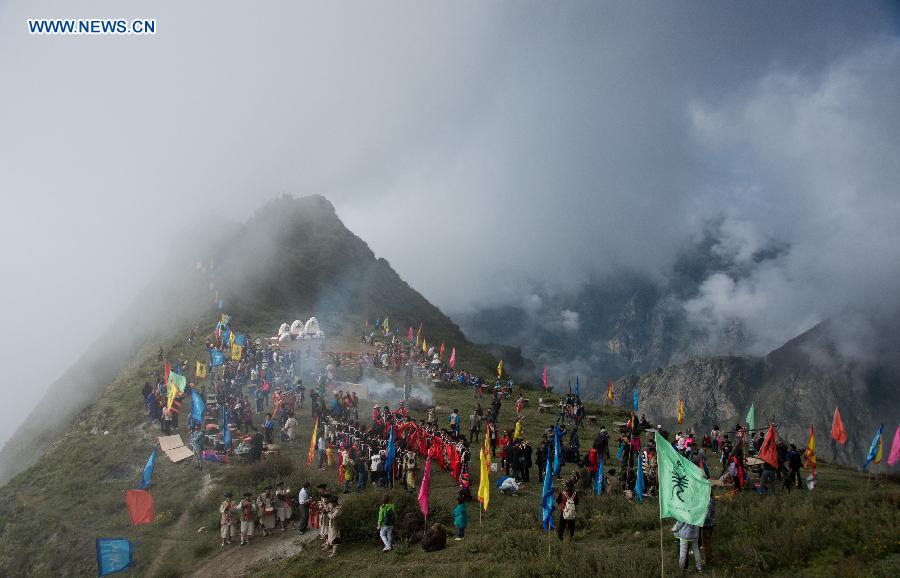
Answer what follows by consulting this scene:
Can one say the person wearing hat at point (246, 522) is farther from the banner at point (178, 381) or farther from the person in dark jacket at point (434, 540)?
the banner at point (178, 381)

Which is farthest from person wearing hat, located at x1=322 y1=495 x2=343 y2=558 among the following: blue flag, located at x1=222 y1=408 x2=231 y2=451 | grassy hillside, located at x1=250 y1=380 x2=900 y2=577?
blue flag, located at x1=222 y1=408 x2=231 y2=451

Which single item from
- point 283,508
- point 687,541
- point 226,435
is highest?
point 687,541

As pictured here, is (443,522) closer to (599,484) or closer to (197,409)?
(599,484)

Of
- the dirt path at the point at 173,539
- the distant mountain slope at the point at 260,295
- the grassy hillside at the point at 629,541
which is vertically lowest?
the dirt path at the point at 173,539

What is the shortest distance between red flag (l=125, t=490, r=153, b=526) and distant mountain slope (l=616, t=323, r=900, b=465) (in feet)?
402

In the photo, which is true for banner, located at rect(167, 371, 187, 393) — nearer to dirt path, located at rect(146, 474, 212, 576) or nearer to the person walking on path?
dirt path, located at rect(146, 474, 212, 576)

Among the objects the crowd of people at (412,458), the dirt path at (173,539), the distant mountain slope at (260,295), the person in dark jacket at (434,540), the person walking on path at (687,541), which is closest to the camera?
the person walking on path at (687,541)

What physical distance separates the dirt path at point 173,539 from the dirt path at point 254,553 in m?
1.96

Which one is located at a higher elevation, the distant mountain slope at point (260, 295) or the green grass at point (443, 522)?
the distant mountain slope at point (260, 295)

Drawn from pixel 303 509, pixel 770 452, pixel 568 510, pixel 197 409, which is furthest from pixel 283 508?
pixel 770 452

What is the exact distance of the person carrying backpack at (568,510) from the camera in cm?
1403

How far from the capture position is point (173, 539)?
2052cm

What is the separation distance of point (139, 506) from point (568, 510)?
1584 cm

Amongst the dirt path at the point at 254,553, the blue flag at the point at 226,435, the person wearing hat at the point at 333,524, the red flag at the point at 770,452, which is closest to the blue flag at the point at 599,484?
the red flag at the point at 770,452
